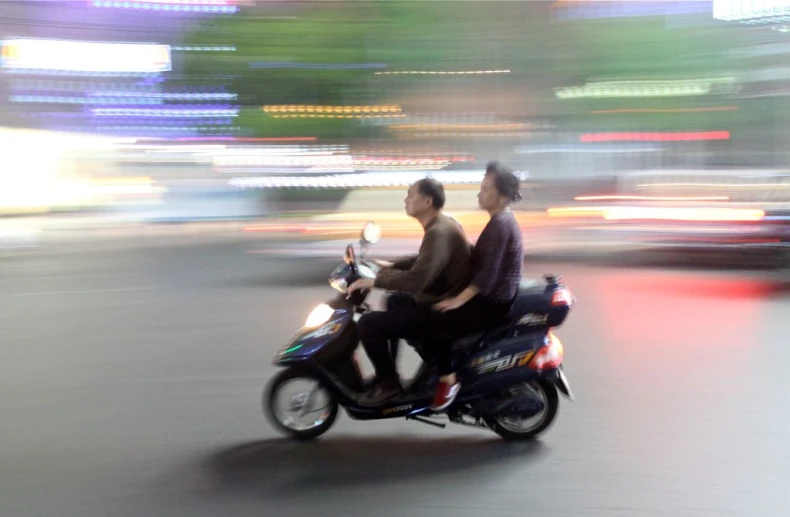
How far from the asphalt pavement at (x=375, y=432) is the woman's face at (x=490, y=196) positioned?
148 centimetres

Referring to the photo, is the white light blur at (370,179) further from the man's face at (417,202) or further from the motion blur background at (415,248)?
→ the man's face at (417,202)

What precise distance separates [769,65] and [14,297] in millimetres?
14197

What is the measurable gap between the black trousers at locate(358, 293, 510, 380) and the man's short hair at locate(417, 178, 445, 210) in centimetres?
61

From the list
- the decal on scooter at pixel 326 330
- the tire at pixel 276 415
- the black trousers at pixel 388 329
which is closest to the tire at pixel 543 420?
the black trousers at pixel 388 329

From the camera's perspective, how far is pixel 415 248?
10.7m

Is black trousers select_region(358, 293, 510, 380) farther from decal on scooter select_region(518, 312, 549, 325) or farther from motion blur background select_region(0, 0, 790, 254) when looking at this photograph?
motion blur background select_region(0, 0, 790, 254)

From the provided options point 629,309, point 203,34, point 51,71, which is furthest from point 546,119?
point 51,71

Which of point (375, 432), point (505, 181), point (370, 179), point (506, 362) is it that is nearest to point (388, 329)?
point (506, 362)

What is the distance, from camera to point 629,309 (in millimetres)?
8875

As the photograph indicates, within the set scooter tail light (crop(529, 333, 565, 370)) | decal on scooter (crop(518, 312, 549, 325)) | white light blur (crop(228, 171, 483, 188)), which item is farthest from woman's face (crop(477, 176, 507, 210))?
white light blur (crop(228, 171, 483, 188))

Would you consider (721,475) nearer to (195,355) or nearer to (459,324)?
(459,324)

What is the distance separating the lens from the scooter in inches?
181

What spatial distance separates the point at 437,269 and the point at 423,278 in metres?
0.10

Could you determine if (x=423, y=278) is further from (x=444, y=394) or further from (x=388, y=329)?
(x=444, y=394)
